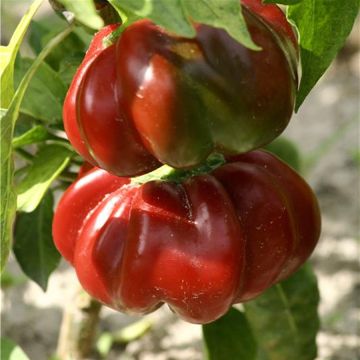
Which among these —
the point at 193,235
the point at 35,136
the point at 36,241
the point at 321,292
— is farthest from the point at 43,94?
the point at 321,292

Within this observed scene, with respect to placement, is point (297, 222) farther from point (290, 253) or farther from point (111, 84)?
point (111, 84)

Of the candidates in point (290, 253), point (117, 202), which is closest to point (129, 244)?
point (117, 202)

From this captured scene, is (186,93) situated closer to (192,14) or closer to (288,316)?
(192,14)

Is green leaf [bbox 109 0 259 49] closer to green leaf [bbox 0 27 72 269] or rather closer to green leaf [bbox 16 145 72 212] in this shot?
green leaf [bbox 0 27 72 269]

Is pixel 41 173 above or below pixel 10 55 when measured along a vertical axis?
below

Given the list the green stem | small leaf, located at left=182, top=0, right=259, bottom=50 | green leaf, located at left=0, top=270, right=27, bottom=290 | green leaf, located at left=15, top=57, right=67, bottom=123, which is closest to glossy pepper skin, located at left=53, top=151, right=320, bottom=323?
the green stem

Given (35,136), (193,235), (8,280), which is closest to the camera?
(193,235)

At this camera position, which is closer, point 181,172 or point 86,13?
point 86,13
